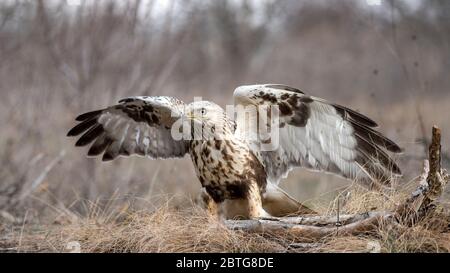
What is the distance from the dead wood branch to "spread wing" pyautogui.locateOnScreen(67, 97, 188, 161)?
40.7 inches

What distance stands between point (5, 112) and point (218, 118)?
3174 millimetres

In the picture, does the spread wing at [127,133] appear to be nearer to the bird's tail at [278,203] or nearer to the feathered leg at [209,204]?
the feathered leg at [209,204]

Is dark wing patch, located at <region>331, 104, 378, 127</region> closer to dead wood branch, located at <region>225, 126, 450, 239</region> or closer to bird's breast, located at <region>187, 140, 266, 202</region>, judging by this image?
dead wood branch, located at <region>225, 126, 450, 239</region>

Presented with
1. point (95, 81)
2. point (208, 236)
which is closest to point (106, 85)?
point (95, 81)

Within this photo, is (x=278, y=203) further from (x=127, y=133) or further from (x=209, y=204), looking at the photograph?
(x=127, y=133)

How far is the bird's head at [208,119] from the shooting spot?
4328 mm

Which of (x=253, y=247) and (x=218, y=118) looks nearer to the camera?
(x=253, y=247)

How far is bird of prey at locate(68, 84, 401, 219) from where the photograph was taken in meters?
4.35

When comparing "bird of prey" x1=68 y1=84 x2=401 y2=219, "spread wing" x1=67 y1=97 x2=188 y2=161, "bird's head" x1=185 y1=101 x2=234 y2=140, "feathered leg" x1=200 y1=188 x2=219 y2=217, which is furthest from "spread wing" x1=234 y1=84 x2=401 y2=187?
"spread wing" x1=67 y1=97 x2=188 y2=161

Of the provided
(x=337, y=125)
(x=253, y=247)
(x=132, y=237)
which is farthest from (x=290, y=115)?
(x=132, y=237)

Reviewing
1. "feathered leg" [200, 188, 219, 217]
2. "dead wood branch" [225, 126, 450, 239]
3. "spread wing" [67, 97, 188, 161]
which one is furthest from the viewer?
"spread wing" [67, 97, 188, 161]

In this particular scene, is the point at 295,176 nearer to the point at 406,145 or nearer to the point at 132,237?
the point at 406,145

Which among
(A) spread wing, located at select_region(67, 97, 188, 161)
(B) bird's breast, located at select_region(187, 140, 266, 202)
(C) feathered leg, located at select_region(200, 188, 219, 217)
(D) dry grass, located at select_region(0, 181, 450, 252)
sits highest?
(A) spread wing, located at select_region(67, 97, 188, 161)
